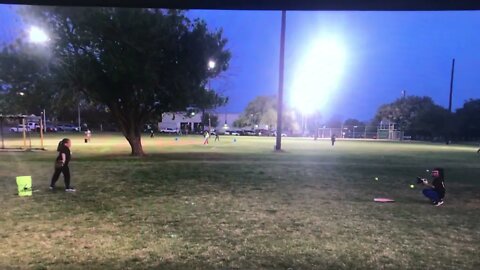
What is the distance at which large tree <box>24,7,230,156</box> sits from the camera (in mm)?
21422

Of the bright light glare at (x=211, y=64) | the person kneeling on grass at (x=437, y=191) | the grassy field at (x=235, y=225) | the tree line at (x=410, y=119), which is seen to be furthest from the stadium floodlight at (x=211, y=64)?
the tree line at (x=410, y=119)

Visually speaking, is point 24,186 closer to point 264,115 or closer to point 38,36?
point 38,36

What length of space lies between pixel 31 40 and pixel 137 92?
571 cm

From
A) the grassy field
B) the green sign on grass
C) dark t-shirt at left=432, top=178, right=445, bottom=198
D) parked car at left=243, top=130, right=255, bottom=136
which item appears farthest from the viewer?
parked car at left=243, top=130, right=255, bottom=136

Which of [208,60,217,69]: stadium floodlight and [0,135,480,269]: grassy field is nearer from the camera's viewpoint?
[0,135,480,269]: grassy field

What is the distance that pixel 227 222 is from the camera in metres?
8.55

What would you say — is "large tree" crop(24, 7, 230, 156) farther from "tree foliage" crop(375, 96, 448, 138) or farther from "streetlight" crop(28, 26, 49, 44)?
"tree foliage" crop(375, 96, 448, 138)

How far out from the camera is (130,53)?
22.0 metres

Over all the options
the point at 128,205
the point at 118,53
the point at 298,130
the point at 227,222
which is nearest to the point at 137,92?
the point at 118,53

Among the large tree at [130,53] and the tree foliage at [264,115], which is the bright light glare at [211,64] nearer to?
the large tree at [130,53]

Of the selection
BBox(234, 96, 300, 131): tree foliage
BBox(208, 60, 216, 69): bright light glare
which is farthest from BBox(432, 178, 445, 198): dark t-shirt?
BBox(234, 96, 300, 131): tree foliage

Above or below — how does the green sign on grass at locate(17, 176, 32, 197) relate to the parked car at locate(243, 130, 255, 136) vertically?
above

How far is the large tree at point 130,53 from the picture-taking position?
70.3 feet

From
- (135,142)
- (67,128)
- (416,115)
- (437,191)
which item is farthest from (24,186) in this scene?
(416,115)
